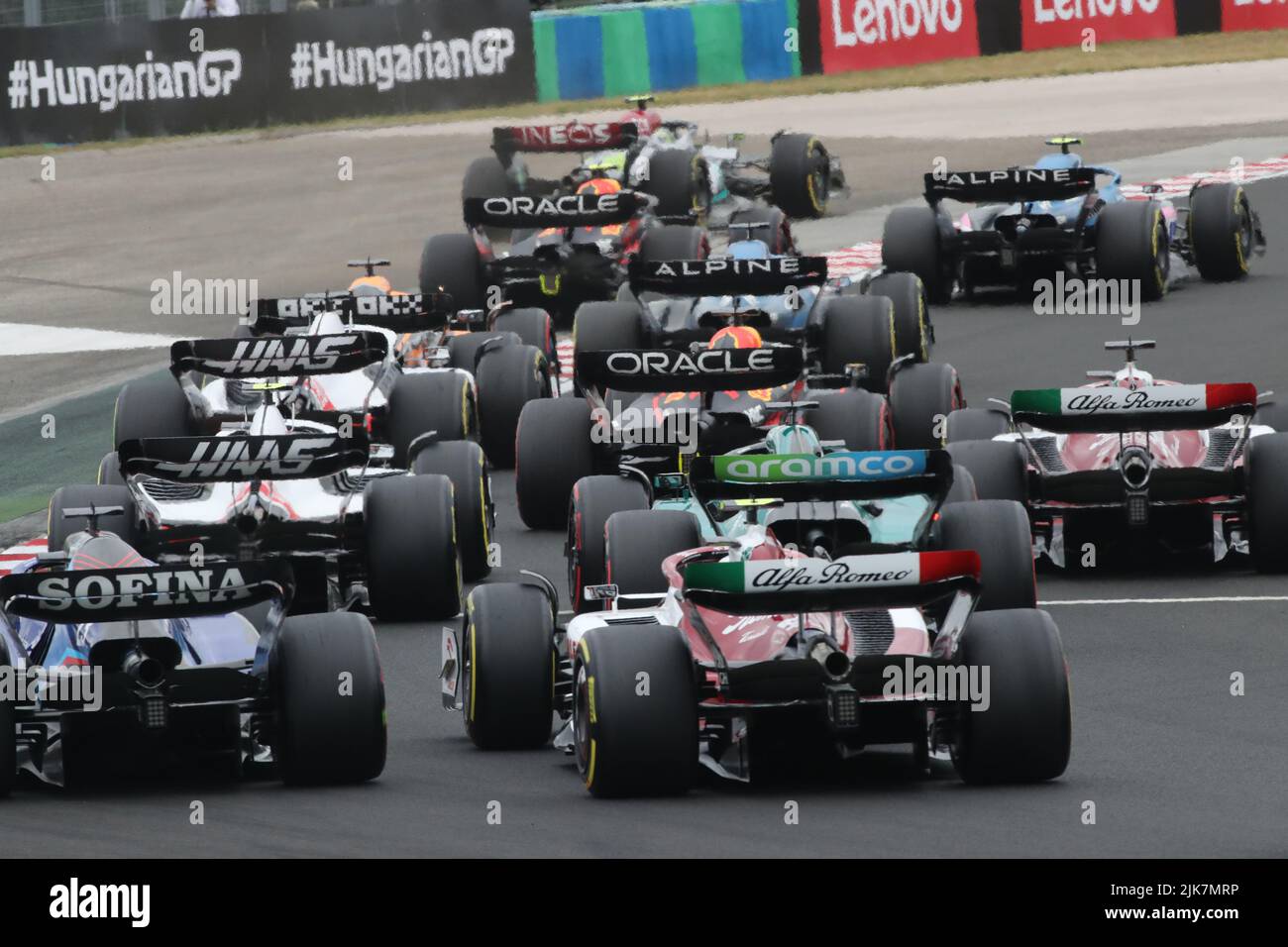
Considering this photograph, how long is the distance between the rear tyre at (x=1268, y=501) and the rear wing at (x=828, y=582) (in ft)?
17.2

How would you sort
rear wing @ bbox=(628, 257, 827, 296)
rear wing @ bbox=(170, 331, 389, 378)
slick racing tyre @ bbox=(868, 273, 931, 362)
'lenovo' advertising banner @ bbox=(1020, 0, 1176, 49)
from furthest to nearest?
'lenovo' advertising banner @ bbox=(1020, 0, 1176, 49)
slick racing tyre @ bbox=(868, 273, 931, 362)
rear wing @ bbox=(628, 257, 827, 296)
rear wing @ bbox=(170, 331, 389, 378)

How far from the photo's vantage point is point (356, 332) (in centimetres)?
1733

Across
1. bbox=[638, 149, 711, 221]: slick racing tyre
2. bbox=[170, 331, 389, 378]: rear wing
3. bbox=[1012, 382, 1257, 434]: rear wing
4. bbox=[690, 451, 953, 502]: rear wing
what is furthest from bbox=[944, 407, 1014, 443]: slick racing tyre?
bbox=[638, 149, 711, 221]: slick racing tyre

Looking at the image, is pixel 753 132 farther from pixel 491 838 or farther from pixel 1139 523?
pixel 491 838

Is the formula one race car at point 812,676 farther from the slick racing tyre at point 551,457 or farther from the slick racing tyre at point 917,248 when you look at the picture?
the slick racing tyre at point 917,248

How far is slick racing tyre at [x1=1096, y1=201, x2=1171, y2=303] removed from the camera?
2458cm

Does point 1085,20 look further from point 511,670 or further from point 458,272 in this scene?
point 511,670

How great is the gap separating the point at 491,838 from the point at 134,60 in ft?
107

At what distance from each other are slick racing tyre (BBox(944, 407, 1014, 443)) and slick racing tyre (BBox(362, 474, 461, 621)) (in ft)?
11.5

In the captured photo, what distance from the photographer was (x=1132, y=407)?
15195 millimetres

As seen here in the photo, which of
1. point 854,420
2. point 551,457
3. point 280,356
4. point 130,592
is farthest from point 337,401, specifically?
point 130,592

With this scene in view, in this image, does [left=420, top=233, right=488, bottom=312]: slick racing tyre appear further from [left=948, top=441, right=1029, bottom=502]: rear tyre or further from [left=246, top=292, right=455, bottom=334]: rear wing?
[left=948, top=441, right=1029, bottom=502]: rear tyre

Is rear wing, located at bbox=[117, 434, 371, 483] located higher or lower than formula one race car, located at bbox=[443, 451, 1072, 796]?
higher

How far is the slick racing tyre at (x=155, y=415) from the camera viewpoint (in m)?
17.7
